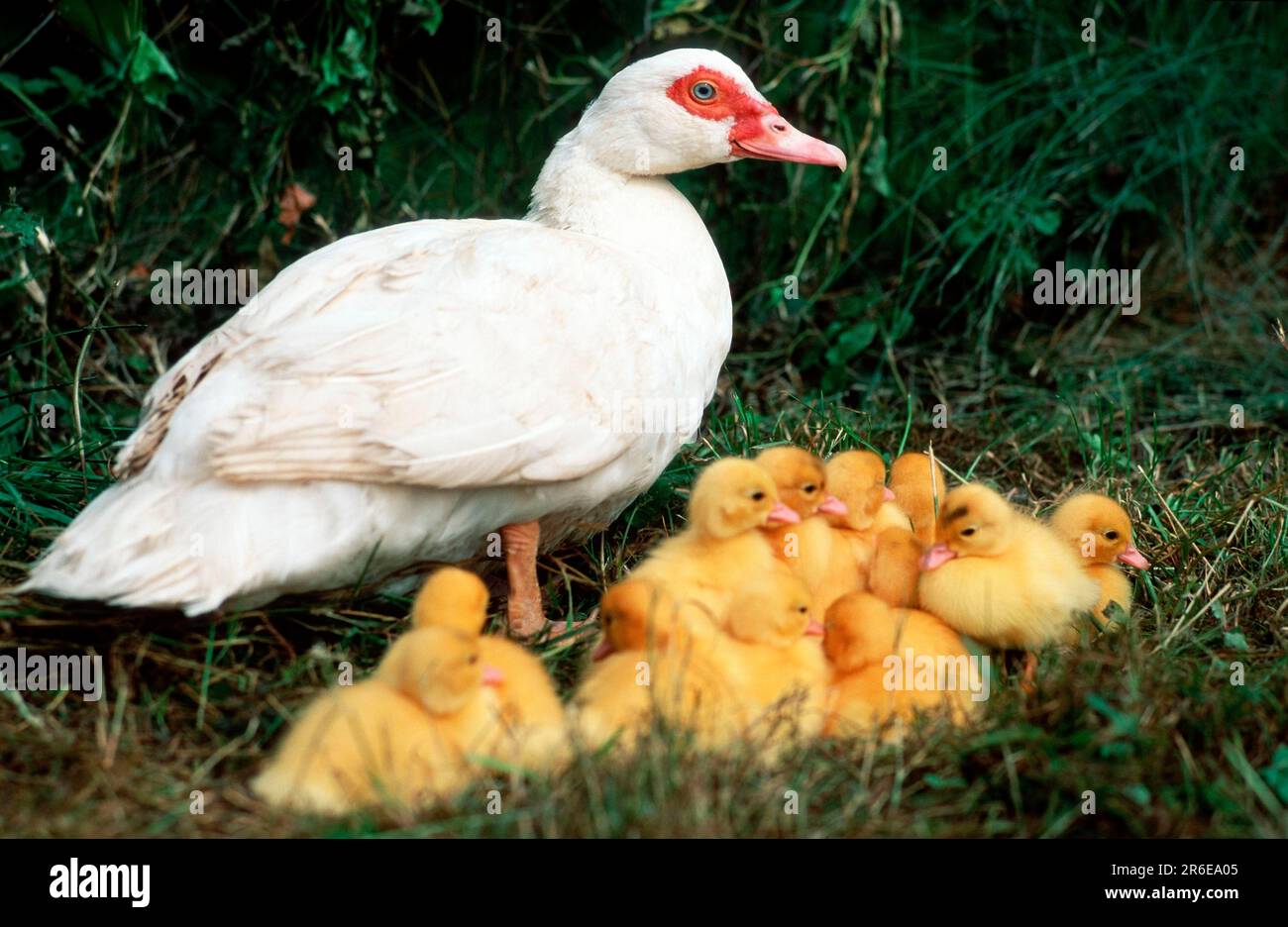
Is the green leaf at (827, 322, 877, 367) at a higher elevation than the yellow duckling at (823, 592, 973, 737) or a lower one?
higher

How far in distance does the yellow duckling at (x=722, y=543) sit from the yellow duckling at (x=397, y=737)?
0.61m

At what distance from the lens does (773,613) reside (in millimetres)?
3271

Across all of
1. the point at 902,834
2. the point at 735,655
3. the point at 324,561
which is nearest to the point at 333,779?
the point at 324,561

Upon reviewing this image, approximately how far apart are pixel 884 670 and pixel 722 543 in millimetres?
487

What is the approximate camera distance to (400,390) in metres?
3.42

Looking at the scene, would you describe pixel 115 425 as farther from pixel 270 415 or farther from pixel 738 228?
pixel 738 228

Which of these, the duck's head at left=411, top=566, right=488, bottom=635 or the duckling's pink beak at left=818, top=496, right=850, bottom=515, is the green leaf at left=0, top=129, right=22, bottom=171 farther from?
the duckling's pink beak at left=818, top=496, right=850, bottom=515

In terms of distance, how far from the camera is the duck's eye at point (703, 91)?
14.0 feet

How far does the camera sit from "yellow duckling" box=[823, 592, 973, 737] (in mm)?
3322

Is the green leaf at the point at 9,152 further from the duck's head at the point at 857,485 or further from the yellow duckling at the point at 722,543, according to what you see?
the duck's head at the point at 857,485

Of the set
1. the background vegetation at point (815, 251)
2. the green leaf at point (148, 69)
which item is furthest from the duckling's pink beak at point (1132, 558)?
the green leaf at point (148, 69)

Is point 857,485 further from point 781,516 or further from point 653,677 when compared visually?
point 653,677

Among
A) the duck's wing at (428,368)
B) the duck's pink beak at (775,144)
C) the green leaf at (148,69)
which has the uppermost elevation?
the green leaf at (148,69)

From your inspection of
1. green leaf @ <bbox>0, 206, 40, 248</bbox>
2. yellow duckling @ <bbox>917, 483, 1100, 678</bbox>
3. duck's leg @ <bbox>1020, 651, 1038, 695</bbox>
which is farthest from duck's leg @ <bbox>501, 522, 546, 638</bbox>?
green leaf @ <bbox>0, 206, 40, 248</bbox>
